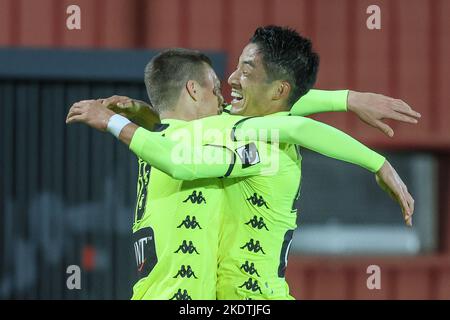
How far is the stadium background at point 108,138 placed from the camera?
8000 millimetres

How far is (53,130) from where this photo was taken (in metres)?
8.15

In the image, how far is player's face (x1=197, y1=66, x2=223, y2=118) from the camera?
13.2ft

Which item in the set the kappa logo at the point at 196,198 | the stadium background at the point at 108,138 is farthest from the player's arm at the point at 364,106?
the stadium background at the point at 108,138

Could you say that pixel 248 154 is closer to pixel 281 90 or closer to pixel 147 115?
pixel 281 90

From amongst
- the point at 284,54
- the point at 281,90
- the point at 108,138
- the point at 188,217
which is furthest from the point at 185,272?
the point at 108,138

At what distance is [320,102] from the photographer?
4363 mm

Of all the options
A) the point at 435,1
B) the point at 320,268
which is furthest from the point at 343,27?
the point at 320,268

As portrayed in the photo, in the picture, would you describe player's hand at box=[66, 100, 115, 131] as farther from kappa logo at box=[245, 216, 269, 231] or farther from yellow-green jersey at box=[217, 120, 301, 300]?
kappa logo at box=[245, 216, 269, 231]

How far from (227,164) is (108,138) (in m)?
4.52

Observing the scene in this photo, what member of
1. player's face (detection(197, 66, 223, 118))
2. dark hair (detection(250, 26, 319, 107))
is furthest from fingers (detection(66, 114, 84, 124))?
dark hair (detection(250, 26, 319, 107))

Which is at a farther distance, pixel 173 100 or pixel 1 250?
pixel 1 250

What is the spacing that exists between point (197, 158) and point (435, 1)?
4.99 metres

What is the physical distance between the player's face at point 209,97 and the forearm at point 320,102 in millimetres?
433

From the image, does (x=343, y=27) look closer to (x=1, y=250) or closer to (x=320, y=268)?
(x=320, y=268)
